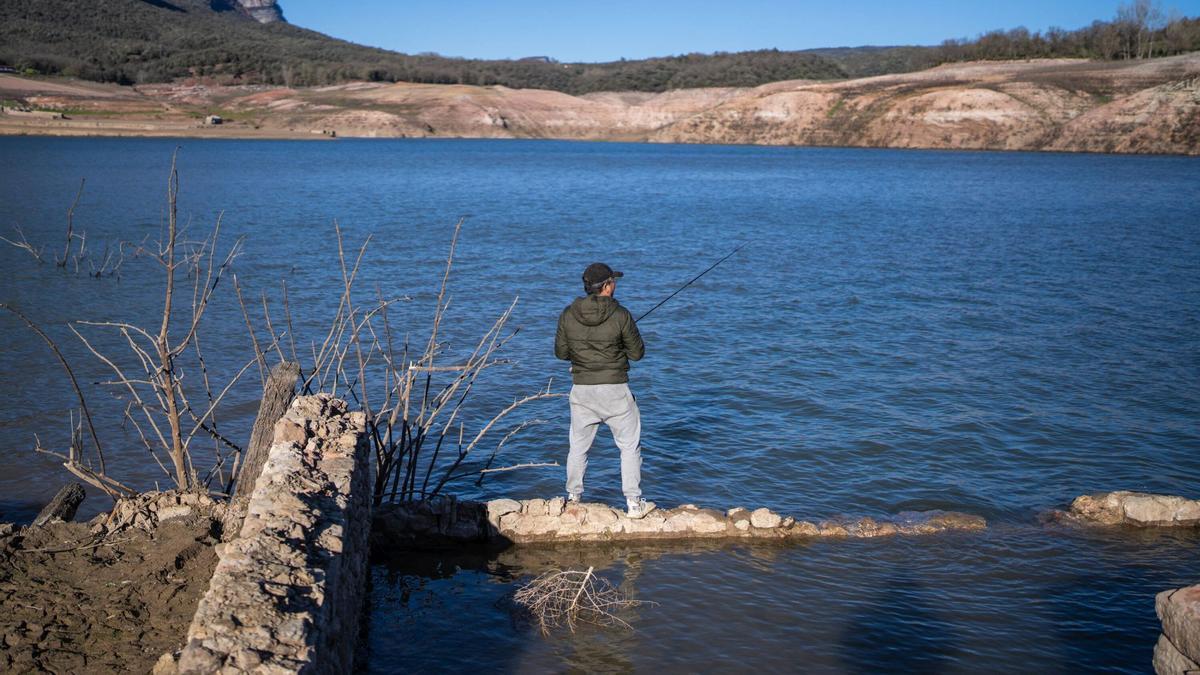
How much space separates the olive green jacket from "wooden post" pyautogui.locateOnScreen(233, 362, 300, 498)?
2.03m

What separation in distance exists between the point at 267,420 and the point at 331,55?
17645 cm

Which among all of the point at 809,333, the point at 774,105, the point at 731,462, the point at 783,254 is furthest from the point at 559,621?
the point at 774,105

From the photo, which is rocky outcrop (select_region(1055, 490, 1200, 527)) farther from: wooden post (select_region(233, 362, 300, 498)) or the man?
wooden post (select_region(233, 362, 300, 498))

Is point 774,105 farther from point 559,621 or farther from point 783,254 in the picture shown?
point 559,621

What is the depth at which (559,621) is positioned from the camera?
627 centimetres

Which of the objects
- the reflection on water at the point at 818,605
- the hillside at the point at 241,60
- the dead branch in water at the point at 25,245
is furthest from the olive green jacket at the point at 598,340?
the hillside at the point at 241,60

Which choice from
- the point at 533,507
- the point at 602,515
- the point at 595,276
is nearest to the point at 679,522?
the point at 602,515

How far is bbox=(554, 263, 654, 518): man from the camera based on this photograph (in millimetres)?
6887

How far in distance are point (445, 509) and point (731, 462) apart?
355cm

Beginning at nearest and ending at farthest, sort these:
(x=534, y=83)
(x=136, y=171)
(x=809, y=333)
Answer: (x=809, y=333) < (x=136, y=171) < (x=534, y=83)

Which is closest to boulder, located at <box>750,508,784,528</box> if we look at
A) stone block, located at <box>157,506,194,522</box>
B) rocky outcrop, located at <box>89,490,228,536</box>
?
rocky outcrop, located at <box>89,490,228,536</box>

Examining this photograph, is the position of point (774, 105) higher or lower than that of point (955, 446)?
higher

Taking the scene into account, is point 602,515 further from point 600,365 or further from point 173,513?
point 173,513

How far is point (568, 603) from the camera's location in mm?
6387
